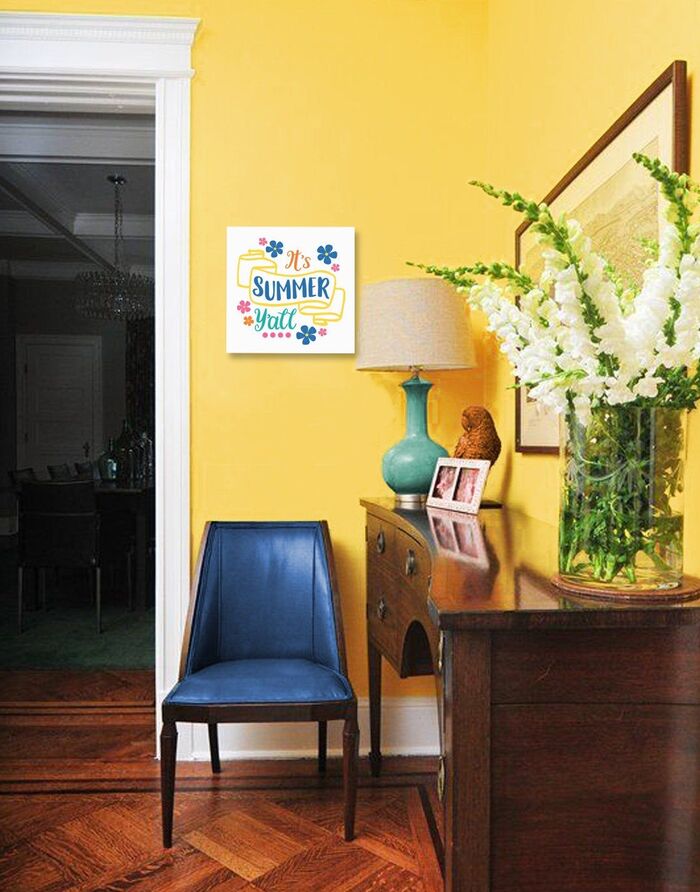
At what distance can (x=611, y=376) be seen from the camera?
975 millimetres

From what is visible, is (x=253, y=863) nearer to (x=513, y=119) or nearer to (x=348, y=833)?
(x=348, y=833)

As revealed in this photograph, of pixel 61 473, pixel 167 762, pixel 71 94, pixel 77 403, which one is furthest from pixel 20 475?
pixel 167 762

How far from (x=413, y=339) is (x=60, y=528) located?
2739 millimetres

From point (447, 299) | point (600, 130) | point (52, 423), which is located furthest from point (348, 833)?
point (52, 423)

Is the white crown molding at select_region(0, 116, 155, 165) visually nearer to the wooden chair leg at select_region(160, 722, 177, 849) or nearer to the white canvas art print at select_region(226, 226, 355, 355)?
the white canvas art print at select_region(226, 226, 355, 355)

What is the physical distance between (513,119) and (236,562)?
1673 millimetres

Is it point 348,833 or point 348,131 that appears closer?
point 348,833

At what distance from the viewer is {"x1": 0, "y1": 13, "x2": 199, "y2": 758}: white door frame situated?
2535mm

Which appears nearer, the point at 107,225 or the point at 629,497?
the point at 629,497

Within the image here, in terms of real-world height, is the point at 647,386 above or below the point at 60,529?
above

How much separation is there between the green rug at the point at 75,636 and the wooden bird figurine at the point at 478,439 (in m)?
2.23

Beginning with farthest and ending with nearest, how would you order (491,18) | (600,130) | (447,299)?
(491,18) < (447,299) < (600,130)

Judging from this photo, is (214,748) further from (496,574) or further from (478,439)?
(496,574)

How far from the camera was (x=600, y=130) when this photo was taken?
5.42 feet
